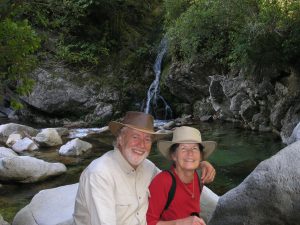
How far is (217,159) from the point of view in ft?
41.0

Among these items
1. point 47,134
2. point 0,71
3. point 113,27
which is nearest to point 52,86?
point 113,27

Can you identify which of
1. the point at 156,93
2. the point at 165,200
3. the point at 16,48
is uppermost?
the point at 16,48

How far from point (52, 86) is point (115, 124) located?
1987 centimetres

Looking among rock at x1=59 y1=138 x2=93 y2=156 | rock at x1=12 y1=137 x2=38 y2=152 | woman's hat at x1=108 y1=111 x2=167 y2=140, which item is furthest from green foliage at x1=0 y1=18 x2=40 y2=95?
rock at x1=12 y1=137 x2=38 y2=152

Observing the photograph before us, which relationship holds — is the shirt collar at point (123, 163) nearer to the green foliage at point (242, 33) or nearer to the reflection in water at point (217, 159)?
the reflection in water at point (217, 159)

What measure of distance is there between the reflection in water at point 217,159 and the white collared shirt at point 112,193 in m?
5.11

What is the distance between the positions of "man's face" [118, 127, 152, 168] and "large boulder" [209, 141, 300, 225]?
212 cm

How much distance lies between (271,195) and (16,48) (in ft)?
11.8

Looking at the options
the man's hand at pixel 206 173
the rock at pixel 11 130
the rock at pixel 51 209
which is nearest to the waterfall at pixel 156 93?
the rock at pixel 11 130

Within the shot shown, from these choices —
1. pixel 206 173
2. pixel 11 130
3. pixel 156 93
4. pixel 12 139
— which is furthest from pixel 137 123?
pixel 156 93

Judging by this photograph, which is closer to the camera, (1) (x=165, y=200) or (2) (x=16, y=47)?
(1) (x=165, y=200)

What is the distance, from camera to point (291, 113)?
569 inches

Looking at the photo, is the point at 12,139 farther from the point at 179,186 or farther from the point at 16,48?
the point at 179,186

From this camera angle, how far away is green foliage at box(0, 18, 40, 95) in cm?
474
